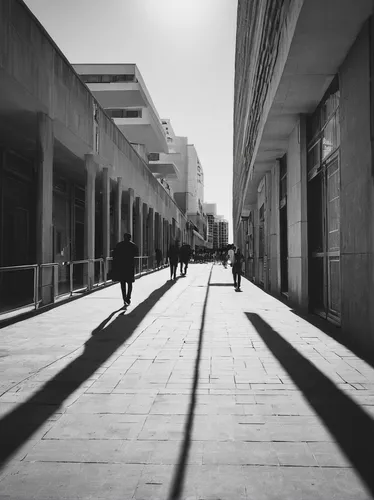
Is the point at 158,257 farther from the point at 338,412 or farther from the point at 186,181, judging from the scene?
the point at 186,181

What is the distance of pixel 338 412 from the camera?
3.62 m

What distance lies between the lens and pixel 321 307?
9922 mm

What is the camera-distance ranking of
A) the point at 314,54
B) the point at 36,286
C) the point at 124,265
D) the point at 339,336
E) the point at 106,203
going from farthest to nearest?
the point at 106,203
the point at 124,265
the point at 36,286
the point at 314,54
the point at 339,336

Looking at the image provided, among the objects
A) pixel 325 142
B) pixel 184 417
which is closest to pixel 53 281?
pixel 325 142

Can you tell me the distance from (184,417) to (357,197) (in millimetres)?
3996

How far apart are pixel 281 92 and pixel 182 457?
7619 millimetres

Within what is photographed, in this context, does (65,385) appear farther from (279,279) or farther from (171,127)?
(171,127)

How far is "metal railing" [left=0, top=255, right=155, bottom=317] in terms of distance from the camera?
8.72 meters

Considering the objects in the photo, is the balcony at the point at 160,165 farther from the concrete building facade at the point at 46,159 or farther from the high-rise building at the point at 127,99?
the concrete building facade at the point at 46,159

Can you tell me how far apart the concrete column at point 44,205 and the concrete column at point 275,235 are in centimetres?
672

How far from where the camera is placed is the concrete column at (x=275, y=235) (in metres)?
14.4

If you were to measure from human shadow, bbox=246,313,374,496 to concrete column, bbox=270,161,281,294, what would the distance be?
8.81m

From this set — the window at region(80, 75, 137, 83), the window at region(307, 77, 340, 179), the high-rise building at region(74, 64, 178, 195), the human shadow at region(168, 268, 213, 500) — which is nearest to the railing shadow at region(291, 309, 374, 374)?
the human shadow at region(168, 268, 213, 500)

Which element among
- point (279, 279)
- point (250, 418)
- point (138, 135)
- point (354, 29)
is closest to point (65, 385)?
point (250, 418)
